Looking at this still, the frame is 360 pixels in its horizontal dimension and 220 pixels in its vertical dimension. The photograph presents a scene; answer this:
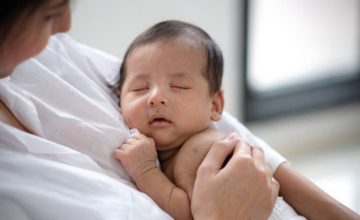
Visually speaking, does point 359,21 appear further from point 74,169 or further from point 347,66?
point 74,169

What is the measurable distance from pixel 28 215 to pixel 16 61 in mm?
240

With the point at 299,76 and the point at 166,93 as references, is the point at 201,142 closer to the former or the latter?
the point at 166,93

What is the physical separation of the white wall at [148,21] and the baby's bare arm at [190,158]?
106 cm

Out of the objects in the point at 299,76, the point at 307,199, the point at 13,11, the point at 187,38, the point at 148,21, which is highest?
the point at 13,11

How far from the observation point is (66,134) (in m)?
1.16

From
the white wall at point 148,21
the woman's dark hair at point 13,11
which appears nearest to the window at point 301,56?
the white wall at point 148,21

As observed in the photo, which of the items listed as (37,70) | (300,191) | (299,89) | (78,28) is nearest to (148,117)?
(37,70)

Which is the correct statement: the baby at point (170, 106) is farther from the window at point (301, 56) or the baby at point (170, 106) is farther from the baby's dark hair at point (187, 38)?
the window at point (301, 56)

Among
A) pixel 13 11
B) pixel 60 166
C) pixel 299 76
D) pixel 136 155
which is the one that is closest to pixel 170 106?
pixel 136 155

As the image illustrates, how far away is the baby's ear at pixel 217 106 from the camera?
4.66 feet

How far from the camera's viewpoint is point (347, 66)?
10.5ft

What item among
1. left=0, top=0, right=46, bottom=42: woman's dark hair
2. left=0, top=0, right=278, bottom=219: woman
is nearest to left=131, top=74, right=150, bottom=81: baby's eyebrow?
left=0, top=0, right=278, bottom=219: woman

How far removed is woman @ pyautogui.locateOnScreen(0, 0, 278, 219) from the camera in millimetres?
865

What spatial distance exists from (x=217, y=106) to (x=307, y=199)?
11.4 inches
